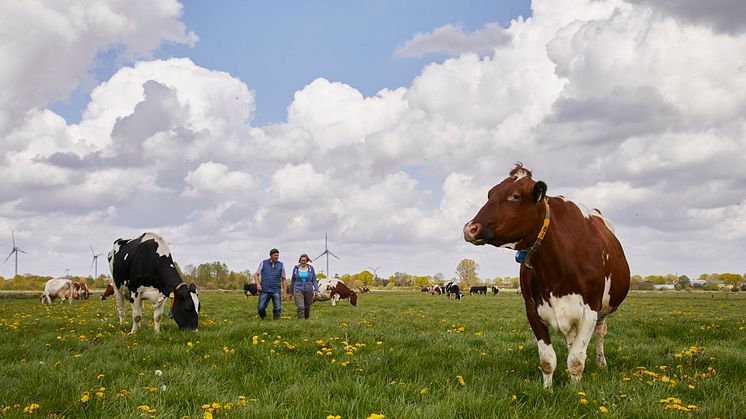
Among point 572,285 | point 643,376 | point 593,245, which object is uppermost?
Result: point 593,245

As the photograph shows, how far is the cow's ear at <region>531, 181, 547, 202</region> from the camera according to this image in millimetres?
6270

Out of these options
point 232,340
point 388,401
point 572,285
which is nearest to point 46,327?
point 232,340

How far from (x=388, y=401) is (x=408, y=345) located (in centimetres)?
477

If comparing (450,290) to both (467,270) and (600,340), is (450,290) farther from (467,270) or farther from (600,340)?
(467,270)

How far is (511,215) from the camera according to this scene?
248 inches

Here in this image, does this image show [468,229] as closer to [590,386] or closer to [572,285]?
[572,285]

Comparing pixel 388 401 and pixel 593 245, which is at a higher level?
pixel 593 245

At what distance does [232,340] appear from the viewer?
10344 mm

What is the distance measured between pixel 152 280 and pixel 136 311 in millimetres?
959

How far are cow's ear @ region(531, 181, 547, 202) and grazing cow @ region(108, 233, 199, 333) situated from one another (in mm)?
9879

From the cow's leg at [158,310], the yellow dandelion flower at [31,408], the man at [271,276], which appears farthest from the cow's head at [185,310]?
the yellow dandelion flower at [31,408]

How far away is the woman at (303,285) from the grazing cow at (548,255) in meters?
12.3

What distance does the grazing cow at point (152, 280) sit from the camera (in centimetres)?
1330

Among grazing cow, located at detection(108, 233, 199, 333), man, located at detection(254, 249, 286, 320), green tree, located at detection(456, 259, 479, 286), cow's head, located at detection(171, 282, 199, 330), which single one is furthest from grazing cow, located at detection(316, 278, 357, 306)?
green tree, located at detection(456, 259, 479, 286)
